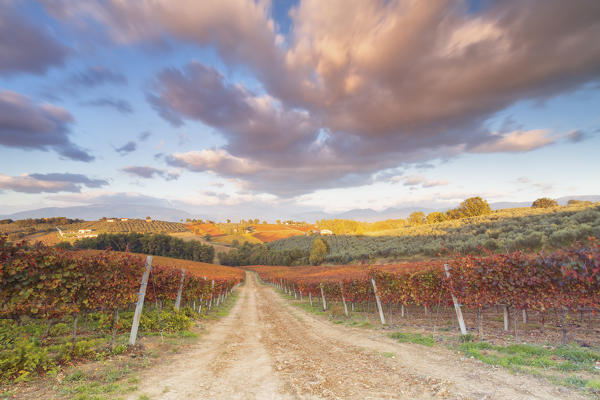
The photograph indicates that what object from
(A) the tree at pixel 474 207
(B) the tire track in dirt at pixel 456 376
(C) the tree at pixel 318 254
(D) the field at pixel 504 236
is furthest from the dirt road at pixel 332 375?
(A) the tree at pixel 474 207

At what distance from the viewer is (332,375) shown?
6227mm

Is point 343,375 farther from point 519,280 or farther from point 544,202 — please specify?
point 544,202

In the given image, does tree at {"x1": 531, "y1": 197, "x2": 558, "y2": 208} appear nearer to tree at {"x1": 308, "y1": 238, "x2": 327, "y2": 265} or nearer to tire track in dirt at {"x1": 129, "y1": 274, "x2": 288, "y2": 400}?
tree at {"x1": 308, "y1": 238, "x2": 327, "y2": 265}

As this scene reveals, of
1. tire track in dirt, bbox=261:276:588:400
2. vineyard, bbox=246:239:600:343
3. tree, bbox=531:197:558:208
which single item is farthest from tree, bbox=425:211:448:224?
tire track in dirt, bbox=261:276:588:400

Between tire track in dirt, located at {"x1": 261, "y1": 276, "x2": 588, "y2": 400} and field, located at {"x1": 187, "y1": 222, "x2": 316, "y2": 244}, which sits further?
field, located at {"x1": 187, "y1": 222, "x2": 316, "y2": 244}

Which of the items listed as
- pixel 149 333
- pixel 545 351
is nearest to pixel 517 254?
pixel 545 351

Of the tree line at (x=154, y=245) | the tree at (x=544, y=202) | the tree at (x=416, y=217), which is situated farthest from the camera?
the tree at (x=416, y=217)

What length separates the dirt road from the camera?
5.14 m

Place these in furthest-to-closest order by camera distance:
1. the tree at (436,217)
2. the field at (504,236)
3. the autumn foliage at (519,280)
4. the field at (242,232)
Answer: the field at (242,232)
the tree at (436,217)
the field at (504,236)
the autumn foliage at (519,280)

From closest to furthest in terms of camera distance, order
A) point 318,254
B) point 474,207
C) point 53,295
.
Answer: point 53,295
point 318,254
point 474,207

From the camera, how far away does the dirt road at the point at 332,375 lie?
514cm

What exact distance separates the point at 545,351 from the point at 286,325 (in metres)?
10.8

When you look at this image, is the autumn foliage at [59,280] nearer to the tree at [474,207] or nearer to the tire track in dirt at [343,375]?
the tire track in dirt at [343,375]

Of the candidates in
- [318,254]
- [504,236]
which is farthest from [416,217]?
[504,236]
